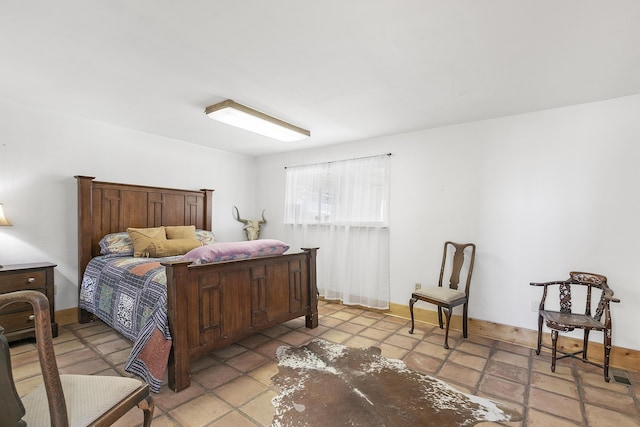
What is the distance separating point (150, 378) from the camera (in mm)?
2100

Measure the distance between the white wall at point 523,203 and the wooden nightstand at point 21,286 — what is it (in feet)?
12.6

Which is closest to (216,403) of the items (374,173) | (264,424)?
(264,424)

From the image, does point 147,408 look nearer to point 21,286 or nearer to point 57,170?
point 21,286

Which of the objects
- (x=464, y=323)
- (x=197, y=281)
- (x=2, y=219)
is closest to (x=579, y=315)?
(x=464, y=323)

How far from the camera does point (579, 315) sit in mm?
2674

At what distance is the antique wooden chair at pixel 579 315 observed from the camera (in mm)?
2387

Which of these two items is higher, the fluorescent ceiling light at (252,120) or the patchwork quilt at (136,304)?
the fluorescent ceiling light at (252,120)

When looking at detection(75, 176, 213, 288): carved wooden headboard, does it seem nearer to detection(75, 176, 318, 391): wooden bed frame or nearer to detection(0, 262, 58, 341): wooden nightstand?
detection(75, 176, 318, 391): wooden bed frame

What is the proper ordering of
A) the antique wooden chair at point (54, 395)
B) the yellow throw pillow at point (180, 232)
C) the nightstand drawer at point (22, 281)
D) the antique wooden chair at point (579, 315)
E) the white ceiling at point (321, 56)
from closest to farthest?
the antique wooden chair at point (54, 395) → the white ceiling at point (321, 56) → the antique wooden chair at point (579, 315) → the nightstand drawer at point (22, 281) → the yellow throw pillow at point (180, 232)

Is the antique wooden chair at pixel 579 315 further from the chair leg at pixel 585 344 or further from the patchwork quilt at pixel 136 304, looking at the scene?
the patchwork quilt at pixel 136 304

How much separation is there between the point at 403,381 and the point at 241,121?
285 cm

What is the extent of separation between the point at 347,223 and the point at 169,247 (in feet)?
7.63

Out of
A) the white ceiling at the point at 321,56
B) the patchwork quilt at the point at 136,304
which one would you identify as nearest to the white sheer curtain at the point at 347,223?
the white ceiling at the point at 321,56

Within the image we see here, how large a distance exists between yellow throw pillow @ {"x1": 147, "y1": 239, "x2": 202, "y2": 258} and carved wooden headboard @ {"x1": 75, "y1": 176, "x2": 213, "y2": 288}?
0.60m
